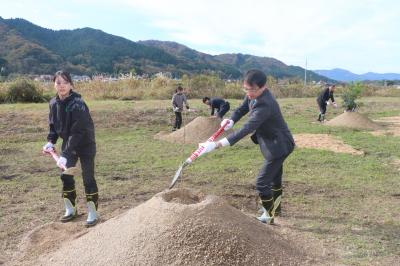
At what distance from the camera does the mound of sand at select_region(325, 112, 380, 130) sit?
1490 centimetres

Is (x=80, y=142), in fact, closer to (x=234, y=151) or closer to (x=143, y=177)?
(x=143, y=177)

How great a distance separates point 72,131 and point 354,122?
1194 centimetres

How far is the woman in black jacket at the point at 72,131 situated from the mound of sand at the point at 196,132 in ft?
21.6

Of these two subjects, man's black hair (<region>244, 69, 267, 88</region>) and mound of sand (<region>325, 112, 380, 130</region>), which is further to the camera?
mound of sand (<region>325, 112, 380, 130</region>)

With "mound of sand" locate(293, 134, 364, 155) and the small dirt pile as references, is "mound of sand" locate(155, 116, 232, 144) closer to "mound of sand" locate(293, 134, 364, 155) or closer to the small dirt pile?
"mound of sand" locate(293, 134, 364, 155)

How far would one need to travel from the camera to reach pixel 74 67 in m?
60.3

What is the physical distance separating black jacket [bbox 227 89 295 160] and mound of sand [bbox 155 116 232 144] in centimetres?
674

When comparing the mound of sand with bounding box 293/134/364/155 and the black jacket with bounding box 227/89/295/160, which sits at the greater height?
the black jacket with bounding box 227/89/295/160

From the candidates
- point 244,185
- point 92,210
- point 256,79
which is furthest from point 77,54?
point 256,79

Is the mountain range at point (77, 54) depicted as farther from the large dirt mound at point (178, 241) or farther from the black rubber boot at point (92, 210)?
the large dirt mound at point (178, 241)

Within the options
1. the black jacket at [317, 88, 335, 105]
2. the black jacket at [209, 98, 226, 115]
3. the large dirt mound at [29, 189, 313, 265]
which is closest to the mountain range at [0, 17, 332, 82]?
the black jacket at [317, 88, 335, 105]

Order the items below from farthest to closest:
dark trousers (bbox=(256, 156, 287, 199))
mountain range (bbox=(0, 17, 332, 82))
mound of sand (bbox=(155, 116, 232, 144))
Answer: mountain range (bbox=(0, 17, 332, 82)) → mound of sand (bbox=(155, 116, 232, 144)) → dark trousers (bbox=(256, 156, 287, 199))

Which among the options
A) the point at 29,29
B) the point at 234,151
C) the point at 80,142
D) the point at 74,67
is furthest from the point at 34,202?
the point at 29,29

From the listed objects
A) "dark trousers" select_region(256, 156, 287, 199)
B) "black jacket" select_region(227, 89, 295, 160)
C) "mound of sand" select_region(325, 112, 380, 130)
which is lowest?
"mound of sand" select_region(325, 112, 380, 130)
